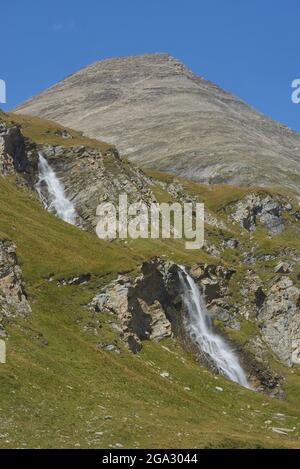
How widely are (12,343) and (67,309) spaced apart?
503 inches

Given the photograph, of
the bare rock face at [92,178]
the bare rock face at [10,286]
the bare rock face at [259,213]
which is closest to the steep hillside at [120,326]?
the bare rock face at [10,286]

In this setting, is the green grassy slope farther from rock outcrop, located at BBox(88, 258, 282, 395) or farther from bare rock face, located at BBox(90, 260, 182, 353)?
rock outcrop, located at BBox(88, 258, 282, 395)

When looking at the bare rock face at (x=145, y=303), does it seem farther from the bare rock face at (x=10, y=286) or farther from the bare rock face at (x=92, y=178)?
the bare rock face at (x=92, y=178)

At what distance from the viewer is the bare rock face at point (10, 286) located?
5763 centimetres

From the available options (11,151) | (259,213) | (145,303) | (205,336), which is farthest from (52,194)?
(259,213)

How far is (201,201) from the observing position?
5792 inches

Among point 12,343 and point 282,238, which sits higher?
point 282,238

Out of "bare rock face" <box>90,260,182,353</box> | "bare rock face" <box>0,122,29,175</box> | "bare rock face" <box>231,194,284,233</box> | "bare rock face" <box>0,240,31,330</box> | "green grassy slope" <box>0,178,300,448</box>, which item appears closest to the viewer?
"green grassy slope" <box>0,178,300,448</box>

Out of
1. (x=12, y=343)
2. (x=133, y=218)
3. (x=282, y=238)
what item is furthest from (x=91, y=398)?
(x=282, y=238)

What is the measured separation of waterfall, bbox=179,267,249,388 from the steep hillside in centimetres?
127

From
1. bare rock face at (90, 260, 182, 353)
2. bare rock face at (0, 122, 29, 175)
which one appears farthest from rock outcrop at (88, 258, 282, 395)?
bare rock face at (0, 122, 29, 175)

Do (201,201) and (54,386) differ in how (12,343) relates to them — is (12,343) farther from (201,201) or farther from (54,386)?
(201,201)

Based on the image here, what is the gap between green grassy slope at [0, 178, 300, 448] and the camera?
41.2 m
